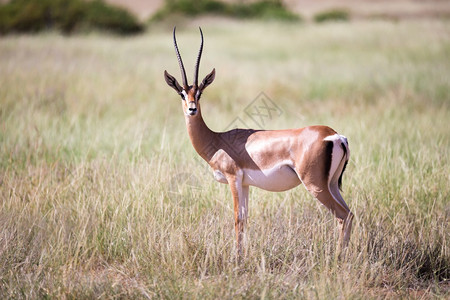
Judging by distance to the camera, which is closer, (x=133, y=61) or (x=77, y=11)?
(x=133, y=61)

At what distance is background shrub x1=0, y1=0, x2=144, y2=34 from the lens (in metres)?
24.0

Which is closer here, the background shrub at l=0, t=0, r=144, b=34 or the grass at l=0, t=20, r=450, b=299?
the grass at l=0, t=20, r=450, b=299

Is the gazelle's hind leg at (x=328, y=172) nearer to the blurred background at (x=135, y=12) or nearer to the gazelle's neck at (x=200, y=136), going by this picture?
the gazelle's neck at (x=200, y=136)

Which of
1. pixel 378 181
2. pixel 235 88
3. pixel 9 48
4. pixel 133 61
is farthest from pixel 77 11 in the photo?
pixel 378 181

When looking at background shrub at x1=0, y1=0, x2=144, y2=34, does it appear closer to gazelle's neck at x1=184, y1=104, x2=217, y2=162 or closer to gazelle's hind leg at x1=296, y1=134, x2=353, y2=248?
gazelle's neck at x1=184, y1=104, x2=217, y2=162

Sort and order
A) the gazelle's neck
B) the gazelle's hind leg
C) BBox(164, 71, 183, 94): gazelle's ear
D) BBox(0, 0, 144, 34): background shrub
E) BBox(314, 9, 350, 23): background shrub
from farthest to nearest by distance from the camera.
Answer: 1. BBox(314, 9, 350, 23): background shrub
2. BBox(0, 0, 144, 34): background shrub
3. the gazelle's neck
4. BBox(164, 71, 183, 94): gazelle's ear
5. the gazelle's hind leg

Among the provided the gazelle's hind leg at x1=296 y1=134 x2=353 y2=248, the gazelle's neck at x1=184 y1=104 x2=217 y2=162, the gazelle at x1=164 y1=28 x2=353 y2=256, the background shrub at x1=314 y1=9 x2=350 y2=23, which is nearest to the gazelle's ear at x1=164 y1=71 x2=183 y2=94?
the gazelle at x1=164 y1=28 x2=353 y2=256

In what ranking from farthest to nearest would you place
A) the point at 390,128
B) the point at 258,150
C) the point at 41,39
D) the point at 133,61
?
the point at 41,39 < the point at 133,61 < the point at 390,128 < the point at 258,150

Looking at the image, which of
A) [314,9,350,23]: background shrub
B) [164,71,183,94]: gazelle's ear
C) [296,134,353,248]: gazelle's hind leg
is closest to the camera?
[296,134,353,248]: gazelle's hind leg

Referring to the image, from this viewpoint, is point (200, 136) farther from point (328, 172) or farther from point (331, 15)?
point (331, 15)

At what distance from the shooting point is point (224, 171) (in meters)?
3.56

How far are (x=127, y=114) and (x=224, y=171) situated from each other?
18.0 feet

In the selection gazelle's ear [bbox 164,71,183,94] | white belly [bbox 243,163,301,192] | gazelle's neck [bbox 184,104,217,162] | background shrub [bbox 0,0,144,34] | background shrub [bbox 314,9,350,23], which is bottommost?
white belly [bbox 243,163,301,192]

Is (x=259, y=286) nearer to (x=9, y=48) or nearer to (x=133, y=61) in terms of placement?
(x=133, y=61)
